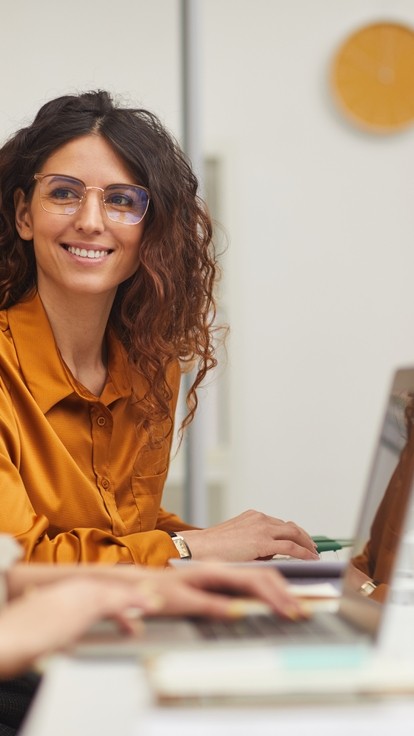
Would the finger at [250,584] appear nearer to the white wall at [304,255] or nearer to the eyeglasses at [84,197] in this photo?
the eyeglasses at [84,197]

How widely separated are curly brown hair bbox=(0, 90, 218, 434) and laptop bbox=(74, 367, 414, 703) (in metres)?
0.93

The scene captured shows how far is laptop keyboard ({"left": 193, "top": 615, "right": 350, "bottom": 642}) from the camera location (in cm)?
87

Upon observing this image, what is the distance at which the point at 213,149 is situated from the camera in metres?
3.34

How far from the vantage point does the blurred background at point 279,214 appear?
3.28 m

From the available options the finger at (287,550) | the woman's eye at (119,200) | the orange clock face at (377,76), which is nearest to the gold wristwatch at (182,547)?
the finger at (287,550)

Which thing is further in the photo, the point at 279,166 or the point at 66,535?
the point at 279,166

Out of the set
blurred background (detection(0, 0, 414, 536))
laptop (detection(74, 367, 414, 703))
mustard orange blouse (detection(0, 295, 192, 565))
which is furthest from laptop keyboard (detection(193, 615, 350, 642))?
blurred background (detection(0, 0, 414, 536))

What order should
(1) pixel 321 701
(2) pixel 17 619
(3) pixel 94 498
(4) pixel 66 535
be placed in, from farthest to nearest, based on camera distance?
(3) pixel 94 498
(4) pixel 66 535
(2) pixel 17 619
(1) pixel 321 701

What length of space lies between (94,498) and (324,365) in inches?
65.2

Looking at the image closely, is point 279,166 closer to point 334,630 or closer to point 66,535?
point 66,535

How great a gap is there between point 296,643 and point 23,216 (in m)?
1.34

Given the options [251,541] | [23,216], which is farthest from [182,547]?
[23,216]

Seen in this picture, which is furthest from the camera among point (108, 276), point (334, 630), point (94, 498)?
point (108, 276)

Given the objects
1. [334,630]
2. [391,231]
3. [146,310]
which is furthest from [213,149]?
[334,630]
